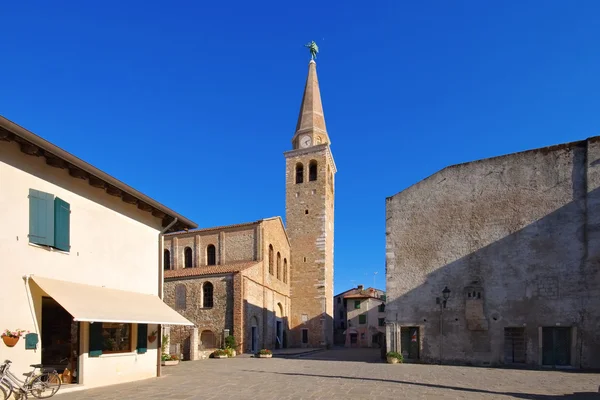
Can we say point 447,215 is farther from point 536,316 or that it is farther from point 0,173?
point 0,173

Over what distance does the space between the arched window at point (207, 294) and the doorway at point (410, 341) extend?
44.7 ft

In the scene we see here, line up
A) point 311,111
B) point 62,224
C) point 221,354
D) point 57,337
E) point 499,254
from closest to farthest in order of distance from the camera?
point 62,224 → point 57,337 → point 499,254 → point 221,354 → point 311,111

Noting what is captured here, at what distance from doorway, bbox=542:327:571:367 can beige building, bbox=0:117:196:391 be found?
14.1 m

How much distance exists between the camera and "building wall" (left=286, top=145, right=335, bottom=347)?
1453 inches

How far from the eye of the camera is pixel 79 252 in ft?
36.4

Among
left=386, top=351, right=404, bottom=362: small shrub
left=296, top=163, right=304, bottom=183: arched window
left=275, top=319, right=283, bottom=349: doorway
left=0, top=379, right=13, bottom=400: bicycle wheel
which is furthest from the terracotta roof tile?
left=0, top=379, right=13, bottom=400: bicycle wheel

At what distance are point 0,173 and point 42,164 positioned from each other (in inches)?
47.9

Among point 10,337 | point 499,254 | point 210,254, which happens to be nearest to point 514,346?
point 499,254

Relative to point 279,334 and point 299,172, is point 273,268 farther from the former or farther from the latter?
point 299,172

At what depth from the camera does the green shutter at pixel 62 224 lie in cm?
1027

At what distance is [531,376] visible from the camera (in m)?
14.3

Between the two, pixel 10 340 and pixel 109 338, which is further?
pixel 109 338

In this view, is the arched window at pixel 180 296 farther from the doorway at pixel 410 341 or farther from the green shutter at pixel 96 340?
the green shutter at pixel 96 340

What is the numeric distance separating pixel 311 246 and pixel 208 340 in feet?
42.6
